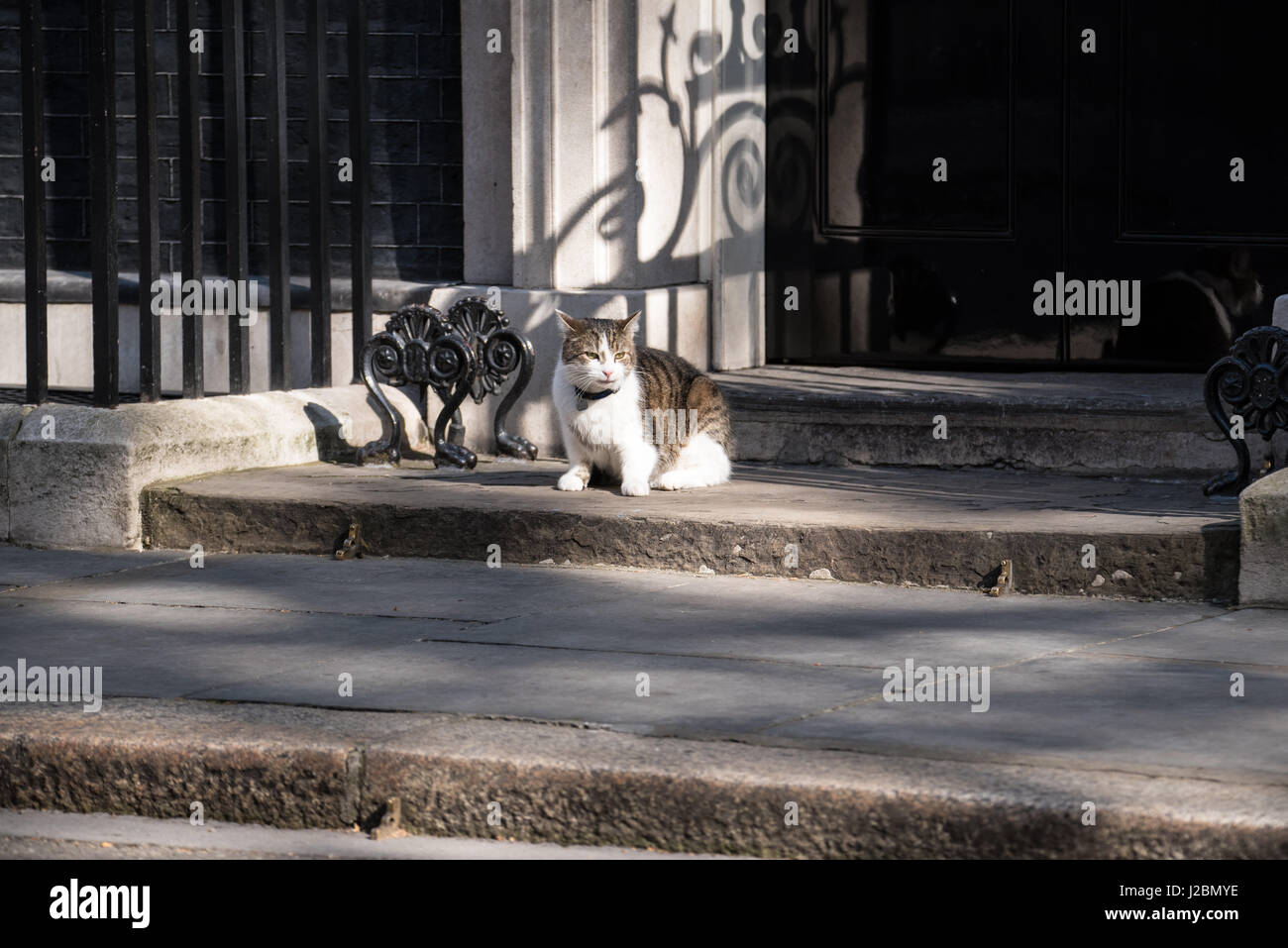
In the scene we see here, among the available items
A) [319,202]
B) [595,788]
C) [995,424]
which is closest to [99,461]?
[319,202]

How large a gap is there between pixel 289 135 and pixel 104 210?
1.81 m

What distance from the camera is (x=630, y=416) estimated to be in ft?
24.5

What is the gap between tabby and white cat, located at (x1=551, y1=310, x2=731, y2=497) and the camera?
24.5 ft

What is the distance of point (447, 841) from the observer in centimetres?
454

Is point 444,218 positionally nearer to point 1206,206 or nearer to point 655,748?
point 1206,206

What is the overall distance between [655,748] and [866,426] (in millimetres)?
3858

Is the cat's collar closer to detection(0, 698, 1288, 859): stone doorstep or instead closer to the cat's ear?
the cat's ear

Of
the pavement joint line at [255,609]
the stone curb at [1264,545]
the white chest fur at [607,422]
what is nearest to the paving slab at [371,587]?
the pavement joint line at [255,609]

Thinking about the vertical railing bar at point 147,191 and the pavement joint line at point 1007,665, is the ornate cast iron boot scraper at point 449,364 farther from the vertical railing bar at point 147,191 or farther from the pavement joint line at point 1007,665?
the pavement joint line at point 1007,665

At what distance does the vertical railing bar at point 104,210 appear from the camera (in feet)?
25.4

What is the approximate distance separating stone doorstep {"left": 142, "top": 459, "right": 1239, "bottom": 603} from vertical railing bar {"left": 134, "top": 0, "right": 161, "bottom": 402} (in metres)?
0.58

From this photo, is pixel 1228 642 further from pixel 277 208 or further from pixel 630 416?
pixel 277 208

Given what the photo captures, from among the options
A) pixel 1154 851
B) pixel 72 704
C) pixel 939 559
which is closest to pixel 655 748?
pixel 1154 851

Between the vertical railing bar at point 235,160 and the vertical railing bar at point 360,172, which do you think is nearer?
the vertical railing bar at point 235,160
